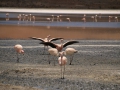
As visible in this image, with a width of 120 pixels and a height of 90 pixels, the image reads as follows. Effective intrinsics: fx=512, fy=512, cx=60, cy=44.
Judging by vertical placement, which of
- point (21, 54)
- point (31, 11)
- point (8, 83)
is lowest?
point (31, 11)

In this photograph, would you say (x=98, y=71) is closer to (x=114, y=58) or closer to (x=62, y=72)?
(x=62, y=72)

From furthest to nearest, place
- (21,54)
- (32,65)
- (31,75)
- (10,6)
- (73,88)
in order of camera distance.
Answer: (10,6) → (21,54) → (32,65) → (31,75) → (73,88)

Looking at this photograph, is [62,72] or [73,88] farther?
[62,72]

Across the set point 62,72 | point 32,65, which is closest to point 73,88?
point 62,72

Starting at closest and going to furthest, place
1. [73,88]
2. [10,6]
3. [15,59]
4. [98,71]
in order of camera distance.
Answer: [73,88] → [98,71] → [15,59] → [10,6]

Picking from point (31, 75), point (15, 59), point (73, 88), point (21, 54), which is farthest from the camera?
point (21, 54)

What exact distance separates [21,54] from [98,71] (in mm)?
6136

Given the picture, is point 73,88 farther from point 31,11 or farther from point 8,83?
→ point 31,11

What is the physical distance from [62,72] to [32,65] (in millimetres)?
2464

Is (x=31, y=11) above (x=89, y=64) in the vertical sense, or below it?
below

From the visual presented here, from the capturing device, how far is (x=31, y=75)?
14.4 meters

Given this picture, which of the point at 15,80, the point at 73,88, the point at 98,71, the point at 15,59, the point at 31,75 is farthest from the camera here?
the point at 15,59

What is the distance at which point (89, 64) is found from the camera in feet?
58.7

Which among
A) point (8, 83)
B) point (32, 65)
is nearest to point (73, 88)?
point (8, 83)
